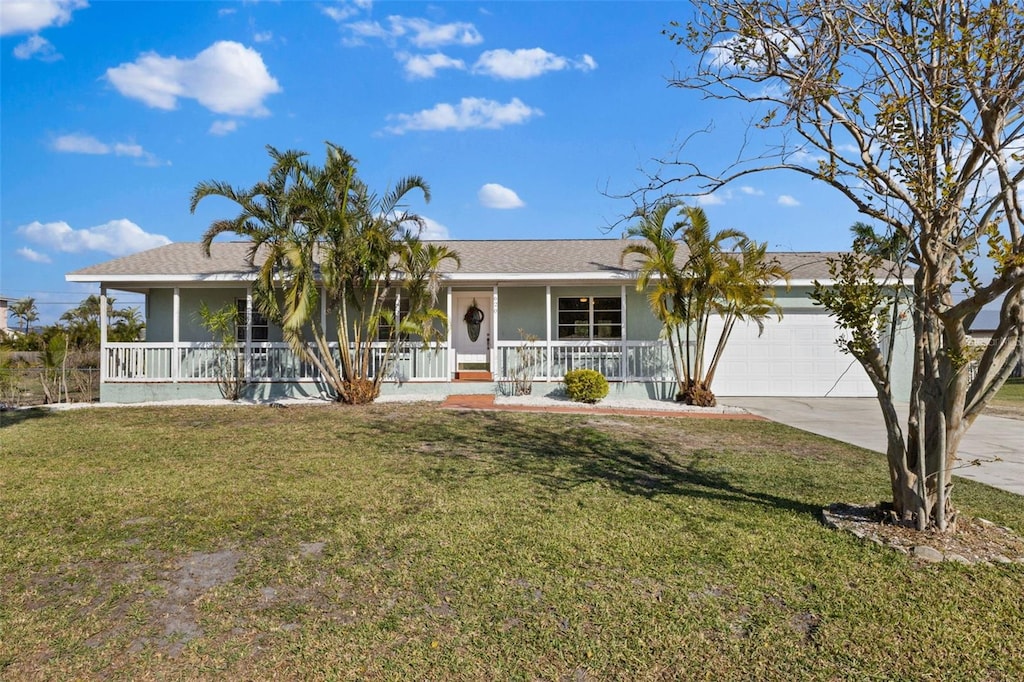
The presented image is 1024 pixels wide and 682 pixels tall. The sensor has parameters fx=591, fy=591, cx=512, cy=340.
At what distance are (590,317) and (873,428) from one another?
21.6 ft

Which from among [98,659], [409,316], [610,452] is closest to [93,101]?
[409,316]

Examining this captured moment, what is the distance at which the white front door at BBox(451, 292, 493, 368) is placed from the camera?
14992 mm

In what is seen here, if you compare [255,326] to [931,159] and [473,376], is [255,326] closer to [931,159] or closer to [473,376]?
[473,376]

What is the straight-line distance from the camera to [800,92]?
4.42 meters

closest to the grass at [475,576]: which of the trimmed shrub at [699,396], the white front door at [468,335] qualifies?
the trimmed shrub at [699,396]

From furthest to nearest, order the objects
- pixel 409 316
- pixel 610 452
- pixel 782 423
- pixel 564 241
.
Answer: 1. pixel 564 241
2. pixel 409 316
3. pixel 782 423
4. pixel 610 452

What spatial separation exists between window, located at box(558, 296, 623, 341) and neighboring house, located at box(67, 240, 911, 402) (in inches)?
1.0

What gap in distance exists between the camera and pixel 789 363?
48.6 ft

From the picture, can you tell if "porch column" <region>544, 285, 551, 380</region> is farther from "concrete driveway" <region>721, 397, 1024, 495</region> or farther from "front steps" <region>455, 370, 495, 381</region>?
"concrete driveway" <region>721, 397, 1024, 495</region>

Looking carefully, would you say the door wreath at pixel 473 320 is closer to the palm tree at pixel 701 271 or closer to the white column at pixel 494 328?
the white column at pixel 494 328

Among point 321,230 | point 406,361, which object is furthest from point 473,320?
point 321,230

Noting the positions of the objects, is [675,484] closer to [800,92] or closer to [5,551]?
[800,92]

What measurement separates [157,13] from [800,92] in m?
11.3

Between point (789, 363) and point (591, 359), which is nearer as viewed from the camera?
point (591, 359)
